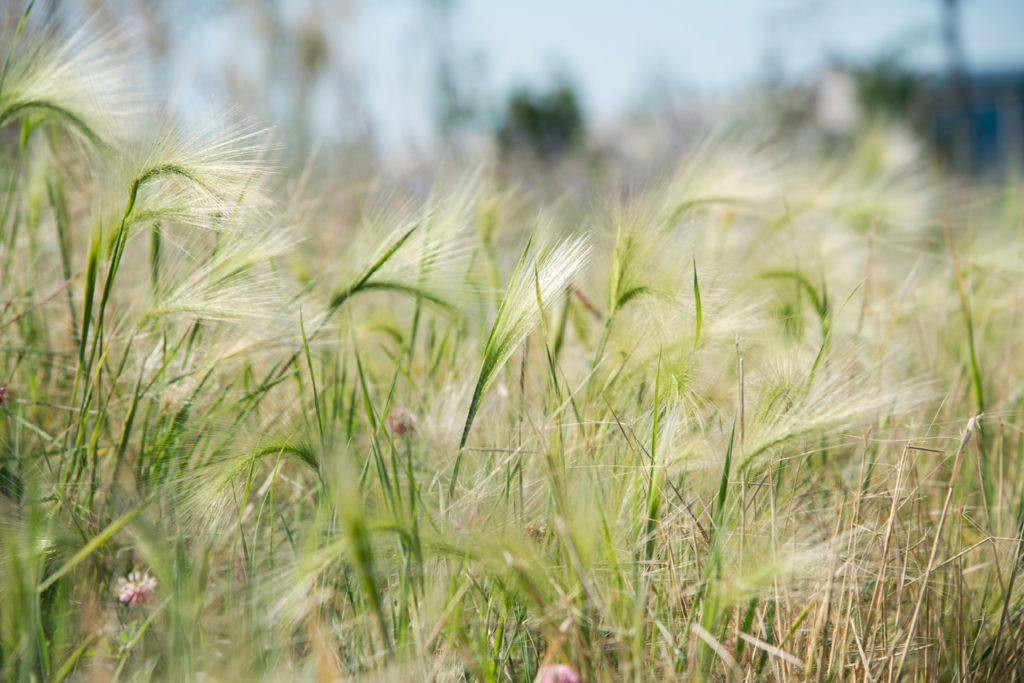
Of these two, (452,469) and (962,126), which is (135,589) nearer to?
(452,469)

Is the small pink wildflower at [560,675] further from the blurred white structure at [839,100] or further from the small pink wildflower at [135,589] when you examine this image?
the blurred white structure at [839,100]

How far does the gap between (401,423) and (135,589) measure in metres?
0.45

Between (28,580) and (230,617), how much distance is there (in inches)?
8.6

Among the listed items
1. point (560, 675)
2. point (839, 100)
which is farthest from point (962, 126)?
point (839, 100)

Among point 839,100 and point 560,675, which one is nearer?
point 560,675

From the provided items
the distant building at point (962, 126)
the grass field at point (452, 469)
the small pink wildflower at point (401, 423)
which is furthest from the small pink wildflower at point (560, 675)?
the distant building at point (962, 126)

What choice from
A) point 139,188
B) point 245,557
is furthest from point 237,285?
point 245,557

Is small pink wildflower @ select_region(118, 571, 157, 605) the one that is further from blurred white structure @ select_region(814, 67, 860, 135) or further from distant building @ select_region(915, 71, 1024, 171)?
blurred white structure @ select_region(814, 67, 860, 135)

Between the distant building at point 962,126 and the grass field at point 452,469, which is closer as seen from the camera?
the grass field at point 452,469

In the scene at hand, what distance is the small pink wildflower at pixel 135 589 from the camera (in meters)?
1.10

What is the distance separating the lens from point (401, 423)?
138 centimetres

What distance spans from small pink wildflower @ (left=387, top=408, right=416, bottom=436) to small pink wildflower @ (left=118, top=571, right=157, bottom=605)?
0.41 metres

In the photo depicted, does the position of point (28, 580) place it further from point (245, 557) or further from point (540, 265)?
point (540, 265)

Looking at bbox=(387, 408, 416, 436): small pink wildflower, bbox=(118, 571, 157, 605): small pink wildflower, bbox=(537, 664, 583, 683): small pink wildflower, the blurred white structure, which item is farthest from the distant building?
bbox=(118, 571, 157, 605): small pink wildflower
